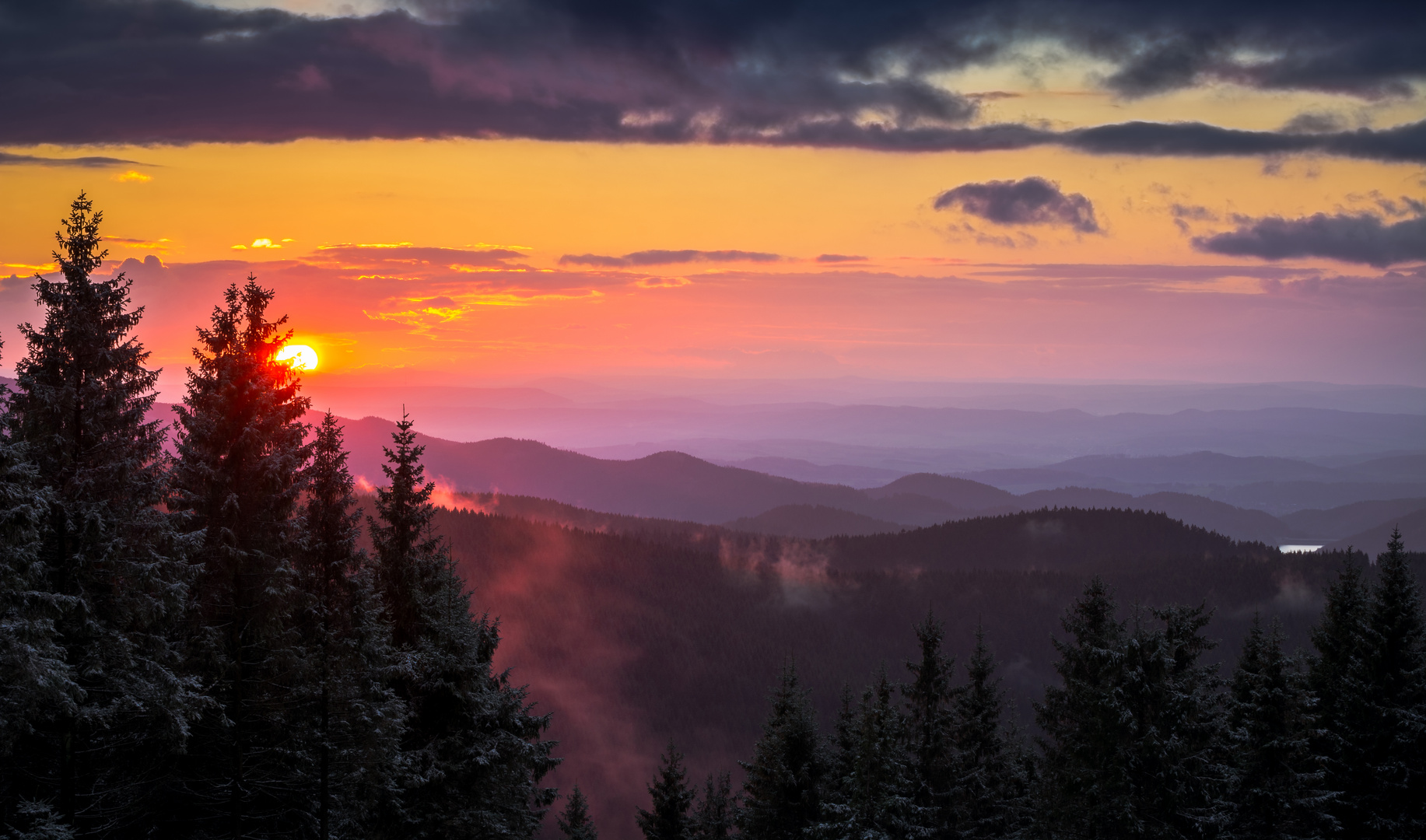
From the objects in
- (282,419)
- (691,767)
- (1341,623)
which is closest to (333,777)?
(282,419)

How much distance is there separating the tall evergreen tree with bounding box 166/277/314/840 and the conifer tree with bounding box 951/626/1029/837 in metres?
22.1

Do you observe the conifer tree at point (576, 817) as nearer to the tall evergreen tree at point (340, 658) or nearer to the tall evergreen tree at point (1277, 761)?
the tall evergreen tree at point (340, 658)

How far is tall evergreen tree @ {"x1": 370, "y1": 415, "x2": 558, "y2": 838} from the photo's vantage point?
25812mm

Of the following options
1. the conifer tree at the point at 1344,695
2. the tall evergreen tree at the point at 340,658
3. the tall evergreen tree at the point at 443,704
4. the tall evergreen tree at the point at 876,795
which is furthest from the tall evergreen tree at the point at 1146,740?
the tall evergreen tree at the point at 340,658

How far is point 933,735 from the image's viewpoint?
108 feet

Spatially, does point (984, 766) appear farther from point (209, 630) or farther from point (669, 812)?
point (209, 630)

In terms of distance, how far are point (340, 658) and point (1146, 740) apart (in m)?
21.5

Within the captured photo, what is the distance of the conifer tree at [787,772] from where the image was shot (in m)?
35.0

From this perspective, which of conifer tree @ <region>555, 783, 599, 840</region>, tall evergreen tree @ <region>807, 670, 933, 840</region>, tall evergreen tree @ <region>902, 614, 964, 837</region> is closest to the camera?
tall evergreen tree @ <region>807, 670, 933, 840</region>

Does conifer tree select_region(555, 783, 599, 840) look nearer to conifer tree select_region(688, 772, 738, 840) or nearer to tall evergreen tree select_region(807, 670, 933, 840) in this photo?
conifer tree select_region(688, 772, 738, 840)

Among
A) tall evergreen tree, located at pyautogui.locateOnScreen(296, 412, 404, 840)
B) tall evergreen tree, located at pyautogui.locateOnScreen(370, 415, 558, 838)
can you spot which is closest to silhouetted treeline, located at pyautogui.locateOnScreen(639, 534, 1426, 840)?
tall evergreen tree, located at pyautogui.locateOnScreen(370, 415, 558, 838)

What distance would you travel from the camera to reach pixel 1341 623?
30547 millimetres

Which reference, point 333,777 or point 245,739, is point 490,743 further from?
point 245,739

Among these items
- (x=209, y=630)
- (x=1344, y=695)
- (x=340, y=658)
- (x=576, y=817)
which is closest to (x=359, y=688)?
(x=340, y=658)
